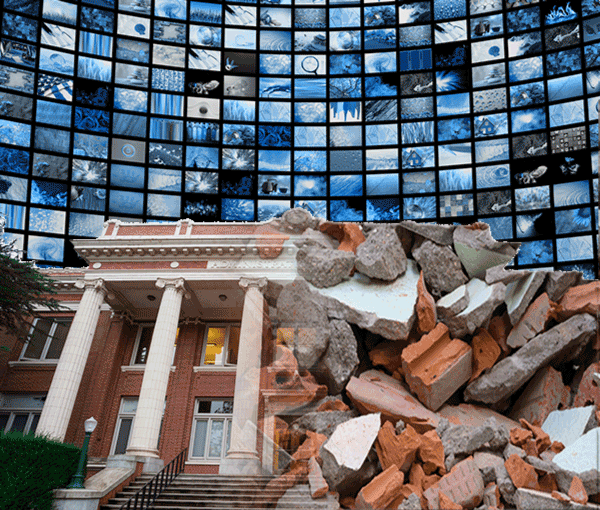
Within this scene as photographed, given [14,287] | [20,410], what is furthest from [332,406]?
[20,410]

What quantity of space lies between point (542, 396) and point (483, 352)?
3.20 feet

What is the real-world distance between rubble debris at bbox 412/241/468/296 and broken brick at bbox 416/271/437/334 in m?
0.37

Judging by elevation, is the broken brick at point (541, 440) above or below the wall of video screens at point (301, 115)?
below

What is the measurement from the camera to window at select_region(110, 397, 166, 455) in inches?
842

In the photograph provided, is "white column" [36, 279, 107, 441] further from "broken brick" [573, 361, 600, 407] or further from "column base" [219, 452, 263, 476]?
"broken brick" [573, 361, 600, 407]

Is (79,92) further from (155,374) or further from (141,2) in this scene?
(155,374)

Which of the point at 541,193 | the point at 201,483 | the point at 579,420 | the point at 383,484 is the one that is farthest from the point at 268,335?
the point at 541,193

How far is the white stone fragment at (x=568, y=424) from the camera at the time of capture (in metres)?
7.07

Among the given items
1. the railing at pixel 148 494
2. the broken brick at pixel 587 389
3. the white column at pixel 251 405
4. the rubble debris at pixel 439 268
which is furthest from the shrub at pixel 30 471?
the broken brick at pixel 587 389

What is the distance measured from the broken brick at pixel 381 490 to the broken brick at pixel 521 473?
1333 mm

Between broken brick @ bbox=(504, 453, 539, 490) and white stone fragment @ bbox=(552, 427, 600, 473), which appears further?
broken brick @ bbox=(504, 453, 539, 490)

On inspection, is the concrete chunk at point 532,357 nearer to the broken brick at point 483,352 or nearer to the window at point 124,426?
the broken brick at point 483,352

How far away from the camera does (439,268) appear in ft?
27.8

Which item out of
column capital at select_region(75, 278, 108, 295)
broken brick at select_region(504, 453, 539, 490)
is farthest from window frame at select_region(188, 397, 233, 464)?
broken brick at select_region(504, 453, 539, 490)
